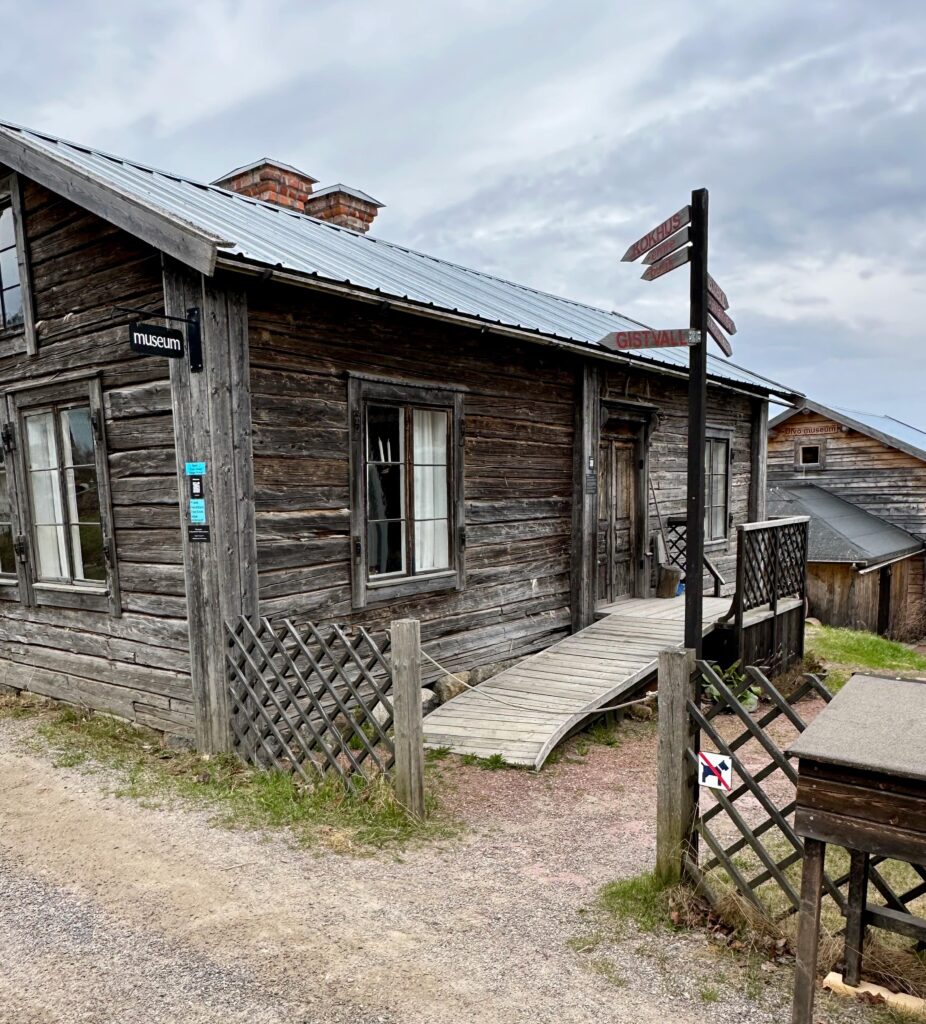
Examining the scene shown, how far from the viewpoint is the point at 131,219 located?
541 centimetres

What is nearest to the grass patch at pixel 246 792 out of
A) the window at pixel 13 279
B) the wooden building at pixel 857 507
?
the window at pixel 13 279

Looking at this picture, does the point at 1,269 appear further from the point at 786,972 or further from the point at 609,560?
the point at 786,972

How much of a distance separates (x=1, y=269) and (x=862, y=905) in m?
8.21

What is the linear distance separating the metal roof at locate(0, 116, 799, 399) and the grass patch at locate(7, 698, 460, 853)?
11.6ft

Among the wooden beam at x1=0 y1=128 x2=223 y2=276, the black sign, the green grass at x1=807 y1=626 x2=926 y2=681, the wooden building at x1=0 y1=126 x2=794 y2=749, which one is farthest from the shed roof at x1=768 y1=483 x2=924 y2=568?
the wooden beam at x1=0 y1=128 x2=223 y2=276

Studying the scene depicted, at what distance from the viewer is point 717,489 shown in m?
12.0

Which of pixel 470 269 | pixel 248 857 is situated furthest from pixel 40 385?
pixel 470 269

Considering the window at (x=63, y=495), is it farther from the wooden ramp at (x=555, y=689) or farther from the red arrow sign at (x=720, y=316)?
the red arrow sign at (x=720, y=316)

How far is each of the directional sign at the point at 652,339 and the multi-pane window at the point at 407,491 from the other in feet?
8.74

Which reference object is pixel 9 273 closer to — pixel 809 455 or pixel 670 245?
pixel 670 245

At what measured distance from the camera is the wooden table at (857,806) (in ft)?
8.44

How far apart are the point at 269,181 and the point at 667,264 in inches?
283

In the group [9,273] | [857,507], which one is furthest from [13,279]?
[857,507]

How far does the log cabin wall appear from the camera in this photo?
595cm
